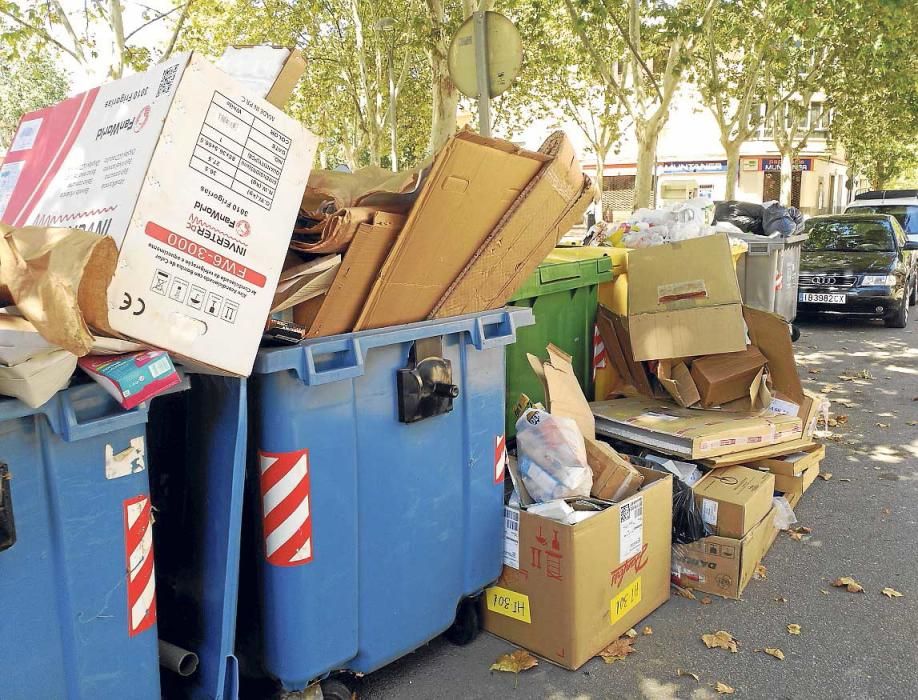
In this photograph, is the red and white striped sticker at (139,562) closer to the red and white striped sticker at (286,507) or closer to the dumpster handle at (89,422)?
the dumpster handle at (89,422)

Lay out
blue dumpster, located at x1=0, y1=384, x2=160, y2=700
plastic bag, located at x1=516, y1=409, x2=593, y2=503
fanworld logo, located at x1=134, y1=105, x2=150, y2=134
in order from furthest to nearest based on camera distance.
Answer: plastic bag, located at x1=516, y1=409, x2=593, y2=503, fanworld logo, located at x1=134, y1=105, x2=150, y2=134, blue dumpster, located at x1=0, y1=384, x2=160, y2=700

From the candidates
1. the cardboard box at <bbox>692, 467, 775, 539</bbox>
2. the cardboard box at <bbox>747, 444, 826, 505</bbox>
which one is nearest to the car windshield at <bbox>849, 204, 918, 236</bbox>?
the cardboard box at <bbox>747, 444, 826, 505</bbox>

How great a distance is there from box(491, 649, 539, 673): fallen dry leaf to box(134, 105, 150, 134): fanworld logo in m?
2.35

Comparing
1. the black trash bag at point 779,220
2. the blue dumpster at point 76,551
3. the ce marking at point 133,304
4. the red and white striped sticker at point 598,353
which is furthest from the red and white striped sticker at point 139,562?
the black trash bag at point 779,220

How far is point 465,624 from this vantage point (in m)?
3.36

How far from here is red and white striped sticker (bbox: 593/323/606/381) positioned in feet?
16.9

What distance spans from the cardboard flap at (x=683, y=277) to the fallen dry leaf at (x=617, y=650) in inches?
83.5

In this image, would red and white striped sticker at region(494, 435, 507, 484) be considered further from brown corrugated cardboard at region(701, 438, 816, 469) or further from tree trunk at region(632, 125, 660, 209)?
tree trunk at region(632, 125, 660, 209)

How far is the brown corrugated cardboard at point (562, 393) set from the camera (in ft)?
12.4

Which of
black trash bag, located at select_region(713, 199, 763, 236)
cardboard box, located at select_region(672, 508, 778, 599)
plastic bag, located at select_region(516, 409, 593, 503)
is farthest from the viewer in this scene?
black trash bag, located at select_region(713, 199, 763, 236)

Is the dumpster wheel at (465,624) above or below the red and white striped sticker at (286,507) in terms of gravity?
below

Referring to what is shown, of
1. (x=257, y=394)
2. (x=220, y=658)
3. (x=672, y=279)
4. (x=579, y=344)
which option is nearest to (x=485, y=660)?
(x=220, y=658)

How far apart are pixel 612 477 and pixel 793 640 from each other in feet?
3.31

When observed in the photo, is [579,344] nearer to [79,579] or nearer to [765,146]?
[79,579]
